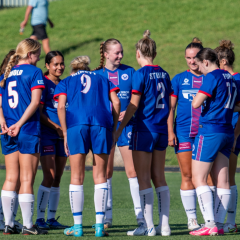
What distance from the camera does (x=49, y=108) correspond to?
18.1ft

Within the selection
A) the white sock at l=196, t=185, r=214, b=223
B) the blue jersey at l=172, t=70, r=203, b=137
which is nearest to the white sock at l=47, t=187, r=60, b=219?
the blue jersey at l=172, t=70, r=203, b=137

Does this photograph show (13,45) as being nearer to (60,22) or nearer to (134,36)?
(60,22)

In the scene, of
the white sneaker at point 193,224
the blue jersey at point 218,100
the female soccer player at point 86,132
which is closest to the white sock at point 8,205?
the female soccer player at point 86,132

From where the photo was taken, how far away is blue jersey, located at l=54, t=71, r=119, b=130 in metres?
4.58

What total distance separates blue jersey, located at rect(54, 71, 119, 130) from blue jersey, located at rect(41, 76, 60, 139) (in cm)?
77

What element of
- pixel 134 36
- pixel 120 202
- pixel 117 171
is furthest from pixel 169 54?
pixel 120 202

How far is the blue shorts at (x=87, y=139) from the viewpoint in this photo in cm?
454

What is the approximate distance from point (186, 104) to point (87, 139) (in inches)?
56.1

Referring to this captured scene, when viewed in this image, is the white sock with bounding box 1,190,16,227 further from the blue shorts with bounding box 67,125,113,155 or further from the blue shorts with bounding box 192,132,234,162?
the blue shorts with bounding box 192,132,234,162

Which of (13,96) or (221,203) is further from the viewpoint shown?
(221,203)

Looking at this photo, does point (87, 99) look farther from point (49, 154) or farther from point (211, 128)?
point (211, 128)

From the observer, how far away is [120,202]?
746 centimetres

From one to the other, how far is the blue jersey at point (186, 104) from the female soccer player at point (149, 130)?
0.48 m

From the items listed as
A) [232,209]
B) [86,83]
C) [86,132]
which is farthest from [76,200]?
[232,209]
